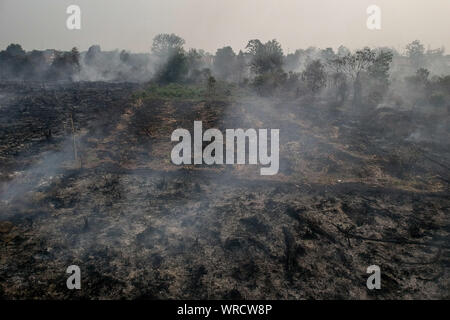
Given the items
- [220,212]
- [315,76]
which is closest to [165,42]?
[315,76]

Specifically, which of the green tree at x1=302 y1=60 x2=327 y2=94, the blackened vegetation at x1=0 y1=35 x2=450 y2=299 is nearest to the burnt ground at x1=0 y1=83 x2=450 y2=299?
the blackened vegetation at x1=0 y1=35 x2=450 y2=299

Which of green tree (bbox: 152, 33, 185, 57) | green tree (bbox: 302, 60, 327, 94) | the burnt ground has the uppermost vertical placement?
green tree (bbox: 152, 33, 185, 57)

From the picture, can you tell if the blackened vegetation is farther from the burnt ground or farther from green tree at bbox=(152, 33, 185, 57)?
green tree at bbox=(152, 33, 185, 57)

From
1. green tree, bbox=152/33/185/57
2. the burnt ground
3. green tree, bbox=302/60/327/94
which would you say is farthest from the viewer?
green tree, bbox=152/33/185/57

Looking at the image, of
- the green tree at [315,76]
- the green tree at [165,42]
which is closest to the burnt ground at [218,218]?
the green tree at [315,76]

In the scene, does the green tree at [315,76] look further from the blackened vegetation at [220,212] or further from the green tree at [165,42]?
the green tree at [165,42]

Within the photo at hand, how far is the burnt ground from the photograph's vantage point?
5832mm

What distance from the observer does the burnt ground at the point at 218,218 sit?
19.1 ft

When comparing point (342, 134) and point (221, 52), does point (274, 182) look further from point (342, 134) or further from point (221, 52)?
point (221, 52)

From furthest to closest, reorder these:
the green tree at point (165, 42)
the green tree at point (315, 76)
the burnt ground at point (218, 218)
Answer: the green tree at point (165, 42) < the green tree at point (315, 76) < the burnt ground at point (218, 218)

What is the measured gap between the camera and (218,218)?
8.15m

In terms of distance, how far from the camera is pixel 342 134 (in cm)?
1622
